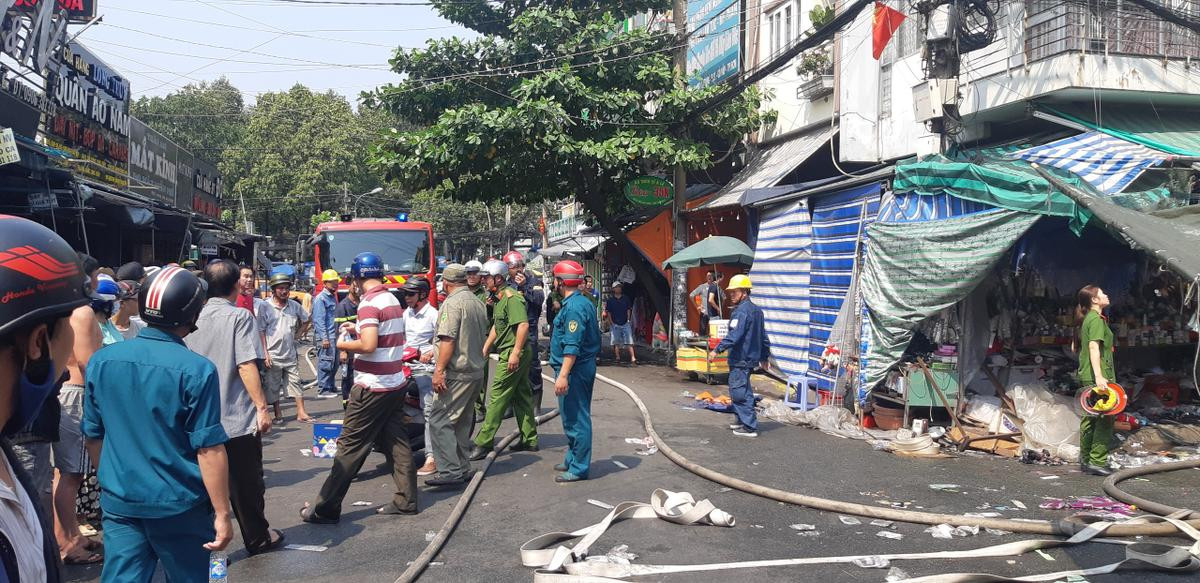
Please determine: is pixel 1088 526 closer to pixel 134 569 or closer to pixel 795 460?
pixel 795 460

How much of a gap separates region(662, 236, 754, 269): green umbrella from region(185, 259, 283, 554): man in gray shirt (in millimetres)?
10420

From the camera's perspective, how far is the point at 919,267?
10188 mm

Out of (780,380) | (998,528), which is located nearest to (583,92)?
(780,380)

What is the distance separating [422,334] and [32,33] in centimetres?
909

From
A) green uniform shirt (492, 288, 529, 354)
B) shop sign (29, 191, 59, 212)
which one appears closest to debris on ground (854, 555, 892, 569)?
green uniform shirt (492, 288, 529, 354)

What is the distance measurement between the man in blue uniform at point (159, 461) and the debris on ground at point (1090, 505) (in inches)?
246

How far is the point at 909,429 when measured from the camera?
33.1ft

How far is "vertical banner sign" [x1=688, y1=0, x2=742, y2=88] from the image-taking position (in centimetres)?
1858

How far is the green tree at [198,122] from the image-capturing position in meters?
53.6

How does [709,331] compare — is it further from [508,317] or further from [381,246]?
[381,246]

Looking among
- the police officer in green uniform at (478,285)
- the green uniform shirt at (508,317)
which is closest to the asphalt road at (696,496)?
the police officer in green uniform at (478,285)

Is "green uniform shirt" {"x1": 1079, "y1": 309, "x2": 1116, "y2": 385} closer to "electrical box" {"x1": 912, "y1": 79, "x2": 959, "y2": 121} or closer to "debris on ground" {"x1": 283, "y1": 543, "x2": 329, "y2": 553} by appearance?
"electrical box" {"x1": 912, "y1": 79, "x2": 959, "y2": 121}

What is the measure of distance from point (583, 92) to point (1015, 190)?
8.82m

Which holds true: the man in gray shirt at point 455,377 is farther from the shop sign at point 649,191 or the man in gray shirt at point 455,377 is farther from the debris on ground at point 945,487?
the shop sign at point 649,191
